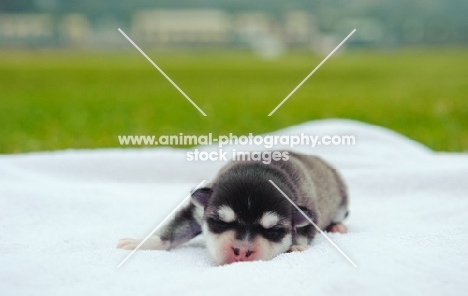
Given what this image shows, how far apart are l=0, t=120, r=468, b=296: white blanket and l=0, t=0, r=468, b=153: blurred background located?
66.8 inches

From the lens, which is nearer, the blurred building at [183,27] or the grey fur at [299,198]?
the grey fur at [299,198]

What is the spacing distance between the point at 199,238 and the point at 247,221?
754mm

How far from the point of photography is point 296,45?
62.6 meters

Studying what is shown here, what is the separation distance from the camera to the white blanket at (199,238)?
2.12 metres

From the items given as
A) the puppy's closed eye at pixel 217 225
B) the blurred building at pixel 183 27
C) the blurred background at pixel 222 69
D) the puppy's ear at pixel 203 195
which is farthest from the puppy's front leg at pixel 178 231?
the blurred building at pixel 183 27

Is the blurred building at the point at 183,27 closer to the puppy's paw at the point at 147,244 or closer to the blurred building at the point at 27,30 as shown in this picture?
the blurred building at the point at 27,30

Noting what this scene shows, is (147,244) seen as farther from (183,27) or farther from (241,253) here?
(183,27)

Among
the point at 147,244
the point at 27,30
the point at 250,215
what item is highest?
the point at 250,215

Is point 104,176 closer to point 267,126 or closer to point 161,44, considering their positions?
point 267,126

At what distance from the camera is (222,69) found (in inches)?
1116

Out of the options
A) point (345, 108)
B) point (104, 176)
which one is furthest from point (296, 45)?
point (104, 176)

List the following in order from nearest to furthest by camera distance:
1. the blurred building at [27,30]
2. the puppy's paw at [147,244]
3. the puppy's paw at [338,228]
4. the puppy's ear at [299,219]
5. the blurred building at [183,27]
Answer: the puppy's ear at [299,219] → the puppy's paw at [147,244] → the puppy's paw at [338,228] → the blurred building at [27,30] → the blurred building at [183,27]

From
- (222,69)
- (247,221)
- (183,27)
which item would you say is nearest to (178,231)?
(247,221)

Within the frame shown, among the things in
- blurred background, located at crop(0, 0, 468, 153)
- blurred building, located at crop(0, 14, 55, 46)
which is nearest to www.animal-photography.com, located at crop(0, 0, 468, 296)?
blurred background, located at crop(0, 0, 468, 153)
